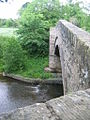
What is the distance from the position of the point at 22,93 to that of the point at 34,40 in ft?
18.5

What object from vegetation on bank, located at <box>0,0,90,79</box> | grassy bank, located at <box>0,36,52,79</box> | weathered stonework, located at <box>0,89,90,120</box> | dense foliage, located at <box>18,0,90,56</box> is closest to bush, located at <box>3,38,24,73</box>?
vegetation on bank, located at <box>0,0,90,79</box>

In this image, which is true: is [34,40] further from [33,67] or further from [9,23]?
[9,23]

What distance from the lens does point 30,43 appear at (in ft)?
61.9

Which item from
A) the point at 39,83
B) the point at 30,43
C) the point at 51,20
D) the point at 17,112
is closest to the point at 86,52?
the point at 17,112

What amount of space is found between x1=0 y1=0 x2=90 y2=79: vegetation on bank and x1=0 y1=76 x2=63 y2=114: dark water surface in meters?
1.22

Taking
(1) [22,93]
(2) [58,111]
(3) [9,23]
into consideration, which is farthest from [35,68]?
(2) [58,111]

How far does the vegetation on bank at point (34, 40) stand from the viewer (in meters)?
16.8

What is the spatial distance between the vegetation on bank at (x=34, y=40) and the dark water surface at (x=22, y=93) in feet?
3.99

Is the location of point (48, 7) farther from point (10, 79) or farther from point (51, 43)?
point (10, 79)

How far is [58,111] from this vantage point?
1861 millimetres

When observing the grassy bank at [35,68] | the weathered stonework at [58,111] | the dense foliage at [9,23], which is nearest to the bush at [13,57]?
the grassy bank at [35,68]

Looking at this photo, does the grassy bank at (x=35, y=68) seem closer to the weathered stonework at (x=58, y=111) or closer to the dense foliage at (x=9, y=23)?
the dense foliage at (x=9, y=23)

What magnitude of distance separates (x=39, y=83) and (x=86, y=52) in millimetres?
12938

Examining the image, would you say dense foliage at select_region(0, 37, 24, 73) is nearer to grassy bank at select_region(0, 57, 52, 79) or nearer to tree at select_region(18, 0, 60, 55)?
grassy bank at select_region(0, 57, 52, 79)
